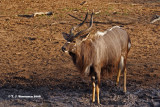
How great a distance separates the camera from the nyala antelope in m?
6.13

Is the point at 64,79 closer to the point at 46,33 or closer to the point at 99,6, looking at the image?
the point at 46,33

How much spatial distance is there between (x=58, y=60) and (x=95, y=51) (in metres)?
3.35

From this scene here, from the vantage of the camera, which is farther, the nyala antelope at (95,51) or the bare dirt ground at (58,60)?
the bare dirt ground at (58,60)

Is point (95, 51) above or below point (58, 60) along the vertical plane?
above

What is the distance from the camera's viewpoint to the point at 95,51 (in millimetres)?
6289

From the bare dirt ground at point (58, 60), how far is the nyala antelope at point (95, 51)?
2.47ft

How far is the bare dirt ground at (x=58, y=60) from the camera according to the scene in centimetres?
687

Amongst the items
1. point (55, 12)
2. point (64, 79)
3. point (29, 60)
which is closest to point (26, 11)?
point (55, 12)

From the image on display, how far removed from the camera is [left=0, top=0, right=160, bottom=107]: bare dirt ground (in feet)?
22.5

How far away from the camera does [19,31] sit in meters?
12.1

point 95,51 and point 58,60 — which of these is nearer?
point 95,51

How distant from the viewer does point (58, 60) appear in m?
9.45

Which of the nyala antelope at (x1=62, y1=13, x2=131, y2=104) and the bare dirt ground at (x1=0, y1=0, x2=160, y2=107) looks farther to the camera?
the bare dirt ground at (x1=0, y1=0, x2=160, y2=107)

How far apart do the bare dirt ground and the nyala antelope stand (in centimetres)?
75
